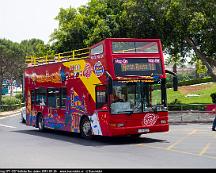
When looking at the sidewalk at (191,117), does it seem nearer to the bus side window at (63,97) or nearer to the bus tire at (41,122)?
the bus tire at (41,122)

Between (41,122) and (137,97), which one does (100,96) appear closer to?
(137,97)

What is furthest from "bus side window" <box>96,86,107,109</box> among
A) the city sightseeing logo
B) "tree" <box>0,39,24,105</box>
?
"tree" <box>0,39,24,105</box>

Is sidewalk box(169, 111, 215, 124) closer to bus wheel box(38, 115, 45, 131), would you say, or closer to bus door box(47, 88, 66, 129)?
bus wheel box(38, 115, 45, 131)

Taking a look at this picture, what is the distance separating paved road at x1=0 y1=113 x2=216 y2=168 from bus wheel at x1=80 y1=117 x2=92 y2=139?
298mm

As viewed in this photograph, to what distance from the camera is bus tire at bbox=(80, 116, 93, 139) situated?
18.7m

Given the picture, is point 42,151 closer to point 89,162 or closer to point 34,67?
point 89,162

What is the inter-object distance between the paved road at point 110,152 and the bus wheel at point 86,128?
0.98 ft

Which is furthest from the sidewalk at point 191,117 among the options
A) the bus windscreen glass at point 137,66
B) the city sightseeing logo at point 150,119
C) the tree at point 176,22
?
the bus windscreen glass at point 137,66

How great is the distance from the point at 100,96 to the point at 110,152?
3230mm

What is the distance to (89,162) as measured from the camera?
12.6m

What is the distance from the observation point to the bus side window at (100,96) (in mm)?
17328

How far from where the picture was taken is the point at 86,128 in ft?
62.2

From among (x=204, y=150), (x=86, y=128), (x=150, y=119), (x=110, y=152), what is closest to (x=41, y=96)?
(x=86, y=128)

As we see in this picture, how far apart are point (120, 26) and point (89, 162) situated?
29.6 m
